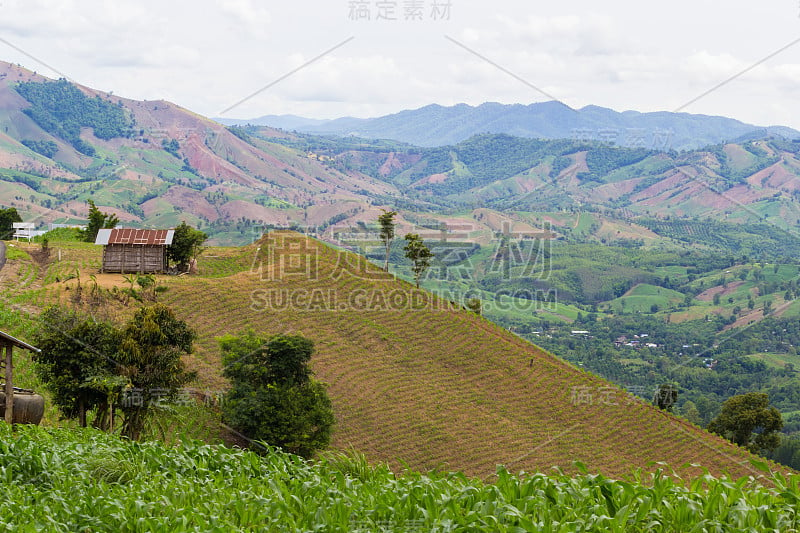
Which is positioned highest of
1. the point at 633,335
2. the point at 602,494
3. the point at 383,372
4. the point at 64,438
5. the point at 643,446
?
the point at 602,494

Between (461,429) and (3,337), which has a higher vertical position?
(3,337)

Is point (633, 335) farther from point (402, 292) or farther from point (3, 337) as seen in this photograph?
point (3, 337)

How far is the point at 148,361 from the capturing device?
19531 millimetres

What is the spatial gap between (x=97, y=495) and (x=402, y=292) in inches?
1350

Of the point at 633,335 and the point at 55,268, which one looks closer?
the point at 55,268

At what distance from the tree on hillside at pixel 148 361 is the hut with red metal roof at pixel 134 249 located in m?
16.6

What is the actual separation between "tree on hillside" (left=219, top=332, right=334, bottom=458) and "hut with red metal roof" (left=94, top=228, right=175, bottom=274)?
41.9 ft

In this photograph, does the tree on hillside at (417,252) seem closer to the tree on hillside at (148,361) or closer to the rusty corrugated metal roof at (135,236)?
the rusty corrugated metal roof at (135,236)

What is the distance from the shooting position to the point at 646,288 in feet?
575

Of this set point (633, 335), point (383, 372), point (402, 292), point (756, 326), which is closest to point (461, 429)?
point (383, 372)

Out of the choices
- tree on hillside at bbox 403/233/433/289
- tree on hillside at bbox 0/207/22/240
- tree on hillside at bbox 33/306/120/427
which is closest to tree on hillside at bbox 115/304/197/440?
tree on hillside at bbox 33/306/120/427

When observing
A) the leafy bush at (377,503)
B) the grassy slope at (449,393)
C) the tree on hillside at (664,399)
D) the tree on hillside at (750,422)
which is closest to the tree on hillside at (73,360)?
the grassy slope at (449,393)

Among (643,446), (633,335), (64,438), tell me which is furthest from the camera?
(633,335)

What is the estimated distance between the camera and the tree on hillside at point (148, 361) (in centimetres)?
1925
